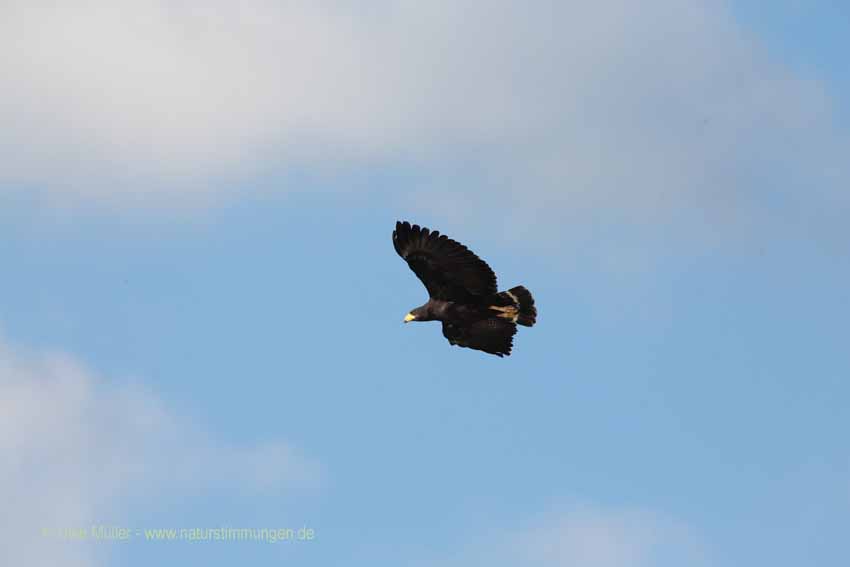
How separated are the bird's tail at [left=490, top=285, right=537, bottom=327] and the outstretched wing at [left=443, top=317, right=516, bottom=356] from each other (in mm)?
256

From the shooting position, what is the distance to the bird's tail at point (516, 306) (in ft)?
174

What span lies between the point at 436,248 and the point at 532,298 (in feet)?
9.12

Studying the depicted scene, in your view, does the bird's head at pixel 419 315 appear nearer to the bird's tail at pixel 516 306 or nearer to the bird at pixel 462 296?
the bird at pixel 462 296

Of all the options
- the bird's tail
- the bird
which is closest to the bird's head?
the bird

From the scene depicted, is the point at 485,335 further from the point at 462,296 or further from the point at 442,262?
the point at 442,262

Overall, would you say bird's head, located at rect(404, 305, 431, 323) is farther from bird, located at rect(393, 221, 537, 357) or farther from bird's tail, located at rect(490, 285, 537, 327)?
bird's tail, located at rect(490, 285, 537, 327)

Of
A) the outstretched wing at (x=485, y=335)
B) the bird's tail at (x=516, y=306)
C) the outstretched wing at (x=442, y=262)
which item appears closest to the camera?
the outstretched wing at (x=442, y=262)

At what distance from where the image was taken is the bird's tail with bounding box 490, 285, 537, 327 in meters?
53.0

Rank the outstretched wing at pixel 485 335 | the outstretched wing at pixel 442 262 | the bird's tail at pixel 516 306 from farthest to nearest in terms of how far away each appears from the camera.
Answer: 1. the outstretched wing at pixel 485 335
2. the bird's tail at pixel 516 306
3. the outstretched wing at pixel 442 262

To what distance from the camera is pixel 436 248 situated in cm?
5169

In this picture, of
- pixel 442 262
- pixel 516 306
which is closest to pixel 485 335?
pixel 516 306

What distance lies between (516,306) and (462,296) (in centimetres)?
124

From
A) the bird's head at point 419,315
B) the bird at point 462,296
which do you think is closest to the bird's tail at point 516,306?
the bird at point 462,296

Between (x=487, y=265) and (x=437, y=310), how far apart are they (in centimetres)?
186
